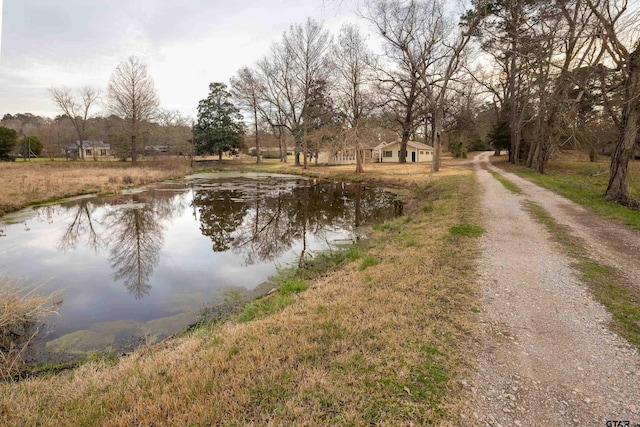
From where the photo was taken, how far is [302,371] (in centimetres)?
310

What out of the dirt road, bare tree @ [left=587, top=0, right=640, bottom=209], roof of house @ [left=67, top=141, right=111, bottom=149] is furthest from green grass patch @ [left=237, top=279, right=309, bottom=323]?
roof of house @ [left=67, top=141, right=111, bottom=149]

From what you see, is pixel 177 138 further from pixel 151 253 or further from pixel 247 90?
pixel 151 253

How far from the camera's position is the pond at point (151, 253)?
5.50 metres

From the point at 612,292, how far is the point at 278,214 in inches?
474

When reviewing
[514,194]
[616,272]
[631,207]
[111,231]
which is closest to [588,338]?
[616,272]

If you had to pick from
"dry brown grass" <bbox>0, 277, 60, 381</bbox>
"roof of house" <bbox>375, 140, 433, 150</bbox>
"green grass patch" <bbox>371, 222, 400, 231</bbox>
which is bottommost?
"dry brown grass" <bbox>0, 277, 60, 381</bbox>

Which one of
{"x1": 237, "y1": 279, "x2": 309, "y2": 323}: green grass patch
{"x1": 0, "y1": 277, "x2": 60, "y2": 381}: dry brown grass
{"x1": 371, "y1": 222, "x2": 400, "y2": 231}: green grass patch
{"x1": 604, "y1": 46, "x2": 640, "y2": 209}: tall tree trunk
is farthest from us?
{"x1": 371, "y1": 222, "x2": 400, "y2": 231}: green grass patch

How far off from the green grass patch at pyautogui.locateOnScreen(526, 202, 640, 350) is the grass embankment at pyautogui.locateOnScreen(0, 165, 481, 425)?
1.58 m

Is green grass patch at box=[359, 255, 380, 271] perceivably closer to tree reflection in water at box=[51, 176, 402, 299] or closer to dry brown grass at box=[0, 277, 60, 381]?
tree reflection in water at box=[51, 176, 402, 299]

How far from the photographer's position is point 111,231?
11398mm

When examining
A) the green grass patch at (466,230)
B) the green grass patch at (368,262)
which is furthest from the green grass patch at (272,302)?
the green grass patch at (466,230)

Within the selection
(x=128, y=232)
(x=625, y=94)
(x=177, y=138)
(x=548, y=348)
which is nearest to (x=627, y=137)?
(x=625, y=94)

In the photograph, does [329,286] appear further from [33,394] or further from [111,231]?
[111,231]

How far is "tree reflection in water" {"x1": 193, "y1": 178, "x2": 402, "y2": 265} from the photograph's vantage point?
10.4m
